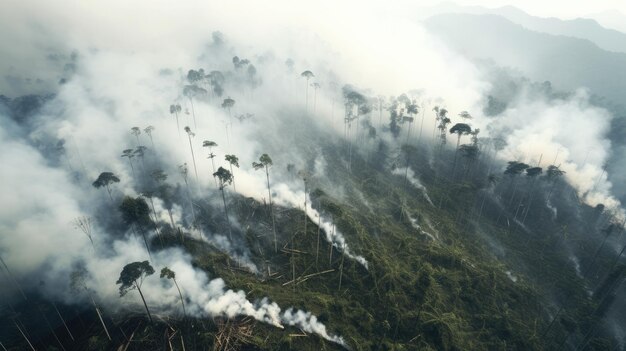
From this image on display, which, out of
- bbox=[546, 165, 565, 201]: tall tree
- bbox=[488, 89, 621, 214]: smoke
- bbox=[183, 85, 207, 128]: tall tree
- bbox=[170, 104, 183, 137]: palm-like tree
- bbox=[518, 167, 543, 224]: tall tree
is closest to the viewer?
bbox=[518, 167, 543, 224]: tall tree

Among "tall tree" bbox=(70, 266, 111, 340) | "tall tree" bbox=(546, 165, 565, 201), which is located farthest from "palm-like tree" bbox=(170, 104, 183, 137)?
"tall tree" bbox=(546, 165, 565, 201)

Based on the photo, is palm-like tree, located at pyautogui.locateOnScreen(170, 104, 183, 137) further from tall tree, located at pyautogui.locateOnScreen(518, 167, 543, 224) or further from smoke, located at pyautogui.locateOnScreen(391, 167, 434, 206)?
tall tree, located at pyautogui.locateOnScreen(518, 167, 543, 224)

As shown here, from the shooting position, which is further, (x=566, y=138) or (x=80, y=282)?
(x=566, y=138)

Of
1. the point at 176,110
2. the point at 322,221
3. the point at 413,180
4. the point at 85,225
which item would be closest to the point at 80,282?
the point at 85,225

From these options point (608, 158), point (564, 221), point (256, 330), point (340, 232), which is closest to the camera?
point (256, 330)

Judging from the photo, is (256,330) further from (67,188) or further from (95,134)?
(95,134)

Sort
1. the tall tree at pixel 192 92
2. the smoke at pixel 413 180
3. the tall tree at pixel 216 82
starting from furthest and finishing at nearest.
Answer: the tall tree at pixel 216 82 < the tall tree at pixel 192 92 < the smoke at pixel 413 180

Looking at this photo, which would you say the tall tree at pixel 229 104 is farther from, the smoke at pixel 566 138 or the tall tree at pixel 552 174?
the smoke at pixel 566 138

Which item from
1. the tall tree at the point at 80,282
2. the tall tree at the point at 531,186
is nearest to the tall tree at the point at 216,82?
the tall tree at the point at 80,282

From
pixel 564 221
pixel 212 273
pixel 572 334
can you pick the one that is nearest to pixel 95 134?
pixel 212 273

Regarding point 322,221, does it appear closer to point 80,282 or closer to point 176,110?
point 80,282

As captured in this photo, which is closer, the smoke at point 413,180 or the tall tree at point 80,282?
the tall tree at point 80,282
